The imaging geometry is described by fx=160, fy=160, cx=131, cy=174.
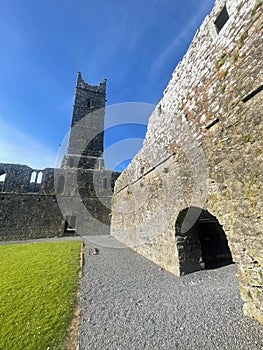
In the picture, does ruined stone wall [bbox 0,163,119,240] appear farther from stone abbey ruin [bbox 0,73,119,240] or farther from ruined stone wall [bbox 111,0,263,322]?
ruined stone wall [bbox 111,0,263,322]

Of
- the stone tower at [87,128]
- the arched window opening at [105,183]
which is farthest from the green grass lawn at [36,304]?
the stone tower at [87,128]

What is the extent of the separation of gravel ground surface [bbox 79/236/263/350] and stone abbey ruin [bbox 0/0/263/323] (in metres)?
0.48

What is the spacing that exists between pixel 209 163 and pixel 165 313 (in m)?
3.21

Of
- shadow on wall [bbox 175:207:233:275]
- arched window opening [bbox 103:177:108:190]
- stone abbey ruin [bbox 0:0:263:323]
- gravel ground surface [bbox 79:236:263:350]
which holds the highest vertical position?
arched window opening [bbox 103:177:108:190]

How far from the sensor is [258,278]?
8.51 ft

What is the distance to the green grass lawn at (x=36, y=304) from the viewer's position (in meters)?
2.48

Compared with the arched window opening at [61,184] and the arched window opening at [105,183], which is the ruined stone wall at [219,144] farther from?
the arched window opening at [61,184]

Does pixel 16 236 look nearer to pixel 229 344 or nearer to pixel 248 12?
pixel 229 344

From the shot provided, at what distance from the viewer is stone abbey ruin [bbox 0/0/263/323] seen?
2.76 meters

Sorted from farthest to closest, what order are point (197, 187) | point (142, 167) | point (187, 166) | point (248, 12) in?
point (142, 167) < point (187, 166) < point (197, 187) < point (248, 12)

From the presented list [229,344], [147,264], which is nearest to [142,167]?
[147,264]

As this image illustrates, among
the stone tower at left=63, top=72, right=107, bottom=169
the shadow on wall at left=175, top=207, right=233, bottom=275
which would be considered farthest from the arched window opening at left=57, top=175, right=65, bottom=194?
the shadow on wall at left=175, top=207, right=233, bottom=275

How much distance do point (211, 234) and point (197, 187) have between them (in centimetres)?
387

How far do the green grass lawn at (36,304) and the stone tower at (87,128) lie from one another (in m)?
16.5
